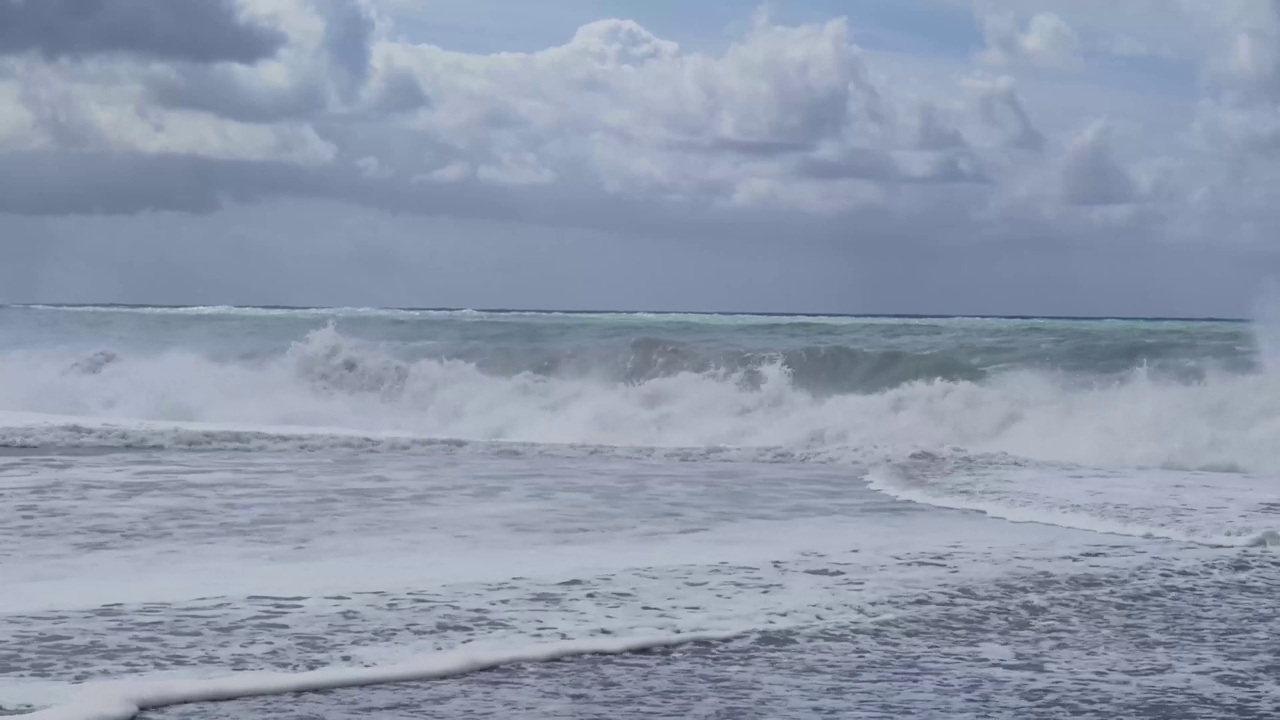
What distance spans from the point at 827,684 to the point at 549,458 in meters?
10.5

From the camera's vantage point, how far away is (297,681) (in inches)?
198

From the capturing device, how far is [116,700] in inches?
184

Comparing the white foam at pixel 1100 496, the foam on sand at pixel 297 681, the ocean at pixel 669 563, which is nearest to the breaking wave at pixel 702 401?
the ocean at pixel 669 563

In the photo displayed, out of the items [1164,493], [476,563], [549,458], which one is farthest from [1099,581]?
[549,458]

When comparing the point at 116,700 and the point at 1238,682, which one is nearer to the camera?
the point at 116,700

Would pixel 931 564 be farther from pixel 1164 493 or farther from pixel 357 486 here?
pixel 357 486

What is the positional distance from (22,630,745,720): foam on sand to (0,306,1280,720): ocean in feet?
0.05

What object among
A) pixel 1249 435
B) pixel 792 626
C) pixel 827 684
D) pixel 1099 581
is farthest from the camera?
pixel 1249 435

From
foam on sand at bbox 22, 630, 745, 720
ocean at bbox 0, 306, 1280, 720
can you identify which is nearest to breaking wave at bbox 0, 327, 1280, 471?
ocean at bbox 0, 306, 1280, 720

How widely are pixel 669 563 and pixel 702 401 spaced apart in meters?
14.4

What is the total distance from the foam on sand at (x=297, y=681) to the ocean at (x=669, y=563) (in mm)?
14

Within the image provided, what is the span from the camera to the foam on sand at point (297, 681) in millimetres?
4613

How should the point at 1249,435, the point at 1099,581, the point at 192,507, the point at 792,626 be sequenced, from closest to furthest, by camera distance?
the point at 792,626
the point at 1099,581
the point at 192,507
the point at 1249,435

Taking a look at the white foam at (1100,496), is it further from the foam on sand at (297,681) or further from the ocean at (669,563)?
the foam on sand at (297,681)
